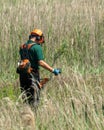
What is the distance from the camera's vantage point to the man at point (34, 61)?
5.70 m

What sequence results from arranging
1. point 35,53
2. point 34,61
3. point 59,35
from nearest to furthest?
1. point 35,53
2. point 34,61
3. point 59,35

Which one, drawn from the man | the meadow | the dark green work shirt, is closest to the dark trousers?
the man

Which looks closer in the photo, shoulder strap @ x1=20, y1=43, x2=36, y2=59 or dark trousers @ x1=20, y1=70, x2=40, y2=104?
shoulder strap @ x1=20, y1=43, x2=36, y2=59

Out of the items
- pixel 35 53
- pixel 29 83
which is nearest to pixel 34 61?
pixel 35 53

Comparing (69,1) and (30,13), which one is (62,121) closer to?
(30,13)

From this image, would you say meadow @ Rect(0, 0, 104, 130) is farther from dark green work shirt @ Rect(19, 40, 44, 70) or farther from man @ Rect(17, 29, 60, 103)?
dark green work shirt @ Rect(19, 40, 44, 70)

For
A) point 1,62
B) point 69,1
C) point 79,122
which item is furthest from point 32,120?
point 69,1

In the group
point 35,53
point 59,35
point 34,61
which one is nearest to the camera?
point 35,53

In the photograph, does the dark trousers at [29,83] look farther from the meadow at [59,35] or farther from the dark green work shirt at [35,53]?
the meadow at [59,35]

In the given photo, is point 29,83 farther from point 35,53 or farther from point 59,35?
point 59,35

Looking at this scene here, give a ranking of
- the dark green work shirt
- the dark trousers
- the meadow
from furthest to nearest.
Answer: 1. the meadow
2. the dark trousers
3. the dark green work shirt

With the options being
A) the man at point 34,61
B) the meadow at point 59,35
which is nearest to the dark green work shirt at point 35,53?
the man at point 34,61

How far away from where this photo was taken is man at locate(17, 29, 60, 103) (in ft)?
18.7

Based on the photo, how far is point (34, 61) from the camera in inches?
230
